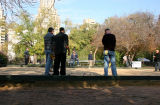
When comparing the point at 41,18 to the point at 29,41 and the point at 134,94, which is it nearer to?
the point at 29,41

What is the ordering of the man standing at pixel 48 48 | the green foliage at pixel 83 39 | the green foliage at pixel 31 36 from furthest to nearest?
the green foliage at pixel 83 39, the green foliage at pixel 31 36, the man standing at pixel 48 48

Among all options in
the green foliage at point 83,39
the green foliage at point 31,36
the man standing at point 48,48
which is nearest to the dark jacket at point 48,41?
the man standing at point 48,48

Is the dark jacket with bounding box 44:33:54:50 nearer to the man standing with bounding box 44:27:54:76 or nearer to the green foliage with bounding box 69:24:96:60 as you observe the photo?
the man standing with bounding box 44:27:54:76

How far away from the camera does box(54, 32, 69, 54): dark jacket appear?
8.52 meters

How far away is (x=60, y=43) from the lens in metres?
8.61

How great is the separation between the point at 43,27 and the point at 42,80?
30822 millimetres

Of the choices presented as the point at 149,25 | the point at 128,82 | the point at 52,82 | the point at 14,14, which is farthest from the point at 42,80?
the point at 149,25

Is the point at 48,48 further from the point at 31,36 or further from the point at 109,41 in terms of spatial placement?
the point at 31,36

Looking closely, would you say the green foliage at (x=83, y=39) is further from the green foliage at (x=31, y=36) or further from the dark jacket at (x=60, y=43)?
the dark jacket at (x=60, y=43)

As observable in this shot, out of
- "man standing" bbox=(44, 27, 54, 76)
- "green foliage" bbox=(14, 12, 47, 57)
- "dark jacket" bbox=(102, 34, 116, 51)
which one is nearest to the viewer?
"dark jacket" bbox=(102, 34, 116, 51)

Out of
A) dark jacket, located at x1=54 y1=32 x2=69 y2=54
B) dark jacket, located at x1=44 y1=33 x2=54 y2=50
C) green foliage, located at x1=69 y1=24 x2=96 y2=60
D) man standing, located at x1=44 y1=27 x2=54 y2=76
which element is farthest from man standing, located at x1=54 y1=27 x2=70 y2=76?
green foliage, located at x1=69 y1=24 x2=96 y2=60

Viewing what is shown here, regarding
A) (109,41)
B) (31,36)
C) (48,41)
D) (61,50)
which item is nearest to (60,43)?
(61,50)

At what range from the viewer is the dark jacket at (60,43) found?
28.0ft

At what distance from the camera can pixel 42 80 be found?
6570 mm
